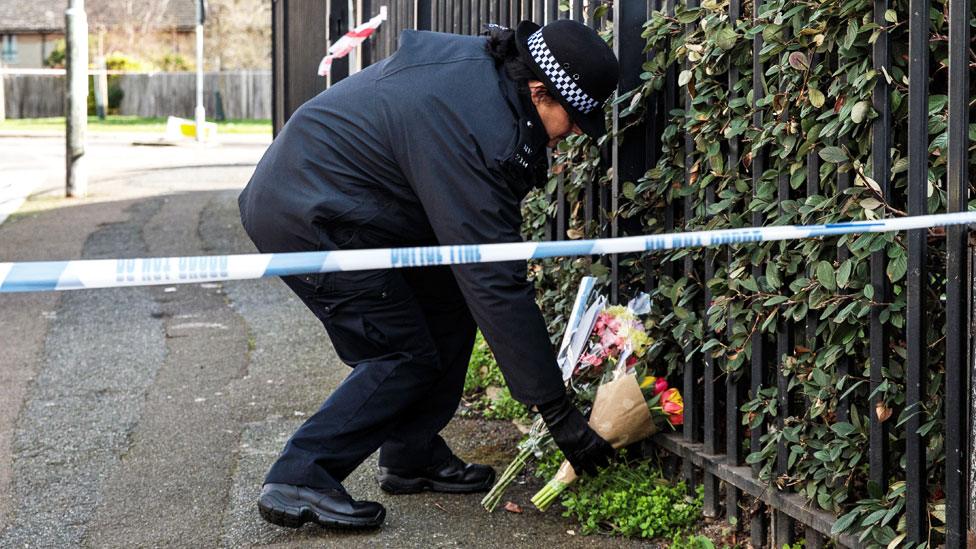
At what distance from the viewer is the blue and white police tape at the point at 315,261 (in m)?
2.24

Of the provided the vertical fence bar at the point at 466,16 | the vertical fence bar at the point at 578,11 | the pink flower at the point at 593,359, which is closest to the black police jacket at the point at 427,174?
the pink flower at the point at 593,359

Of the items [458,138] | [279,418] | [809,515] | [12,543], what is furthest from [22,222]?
[809,515]

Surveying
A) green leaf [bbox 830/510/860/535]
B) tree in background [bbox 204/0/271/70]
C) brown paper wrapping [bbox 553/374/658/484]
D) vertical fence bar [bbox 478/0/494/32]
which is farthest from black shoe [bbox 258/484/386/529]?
tree in background [bbox 204/0/271/70]

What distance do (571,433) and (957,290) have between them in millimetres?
1256

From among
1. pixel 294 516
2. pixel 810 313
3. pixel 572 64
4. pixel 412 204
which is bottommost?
pixel 294 516

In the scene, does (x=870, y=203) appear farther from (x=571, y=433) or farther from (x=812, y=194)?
(x=571, y=433)

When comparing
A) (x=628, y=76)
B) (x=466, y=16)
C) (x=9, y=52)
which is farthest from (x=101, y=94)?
(x=628, y=76)

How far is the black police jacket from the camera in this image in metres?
3.31

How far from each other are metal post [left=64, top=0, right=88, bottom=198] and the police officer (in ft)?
32.7

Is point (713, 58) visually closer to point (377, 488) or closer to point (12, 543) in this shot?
point (377, 488)

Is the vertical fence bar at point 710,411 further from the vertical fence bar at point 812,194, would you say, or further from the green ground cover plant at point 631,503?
the vertical fence bar at point 812,194

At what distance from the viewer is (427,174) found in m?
3.33

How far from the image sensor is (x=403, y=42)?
142 inches

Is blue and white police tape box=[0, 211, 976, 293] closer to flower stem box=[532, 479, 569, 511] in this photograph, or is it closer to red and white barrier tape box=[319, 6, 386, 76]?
flower stem box=[532, 479, 569, 511]
